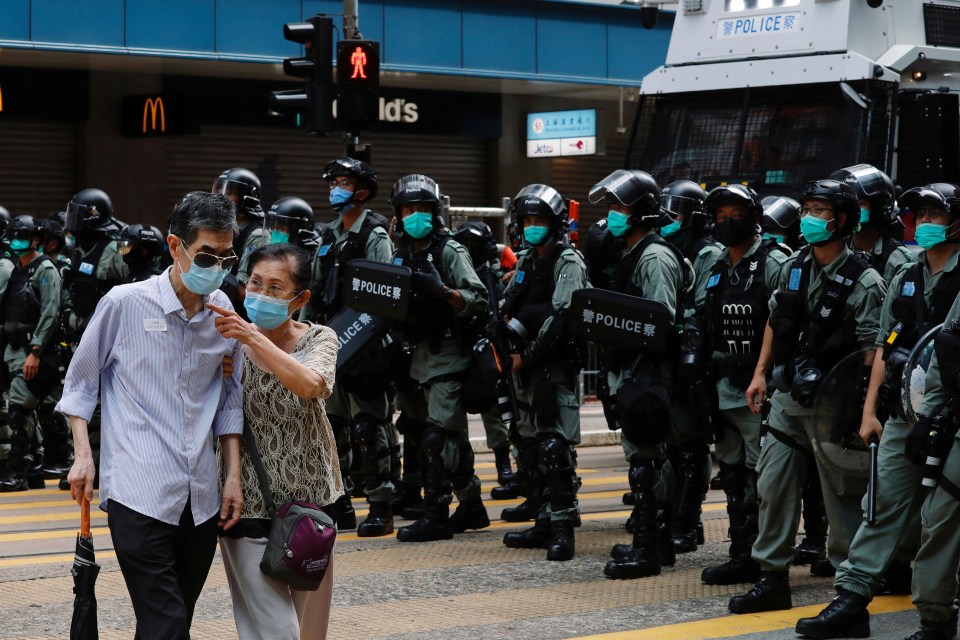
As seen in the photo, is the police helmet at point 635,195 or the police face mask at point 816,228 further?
the police helmet at point 635,195

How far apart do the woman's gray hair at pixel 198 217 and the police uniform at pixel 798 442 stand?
3.25 m

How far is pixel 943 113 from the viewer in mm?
11711

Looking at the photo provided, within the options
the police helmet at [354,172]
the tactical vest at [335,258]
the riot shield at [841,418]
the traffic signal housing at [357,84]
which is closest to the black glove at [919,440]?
the riot shield at [841,418]

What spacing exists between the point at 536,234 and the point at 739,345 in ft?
A: 4.29

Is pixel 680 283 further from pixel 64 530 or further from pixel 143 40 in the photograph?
pixel 143 40

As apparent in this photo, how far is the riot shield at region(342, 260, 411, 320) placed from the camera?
9.05 meters

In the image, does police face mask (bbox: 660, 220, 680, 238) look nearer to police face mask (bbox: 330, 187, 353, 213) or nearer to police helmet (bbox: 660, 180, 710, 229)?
police helmet (bbox: 660, 180, 710, 229)

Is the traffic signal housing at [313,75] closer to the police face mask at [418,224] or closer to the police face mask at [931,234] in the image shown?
the police face mask at [418,224]

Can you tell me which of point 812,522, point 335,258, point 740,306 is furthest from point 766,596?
point 335,258

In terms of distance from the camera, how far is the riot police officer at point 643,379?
8.05 m

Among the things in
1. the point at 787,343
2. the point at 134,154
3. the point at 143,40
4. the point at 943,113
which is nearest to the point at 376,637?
the point at 787,343

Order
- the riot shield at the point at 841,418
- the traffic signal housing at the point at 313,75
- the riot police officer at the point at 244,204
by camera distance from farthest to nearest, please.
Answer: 1. the traffic signal housing at the point at 313,75
2. the riot police officer at the point at 244,204
3. the riot shield at the point at 841,418

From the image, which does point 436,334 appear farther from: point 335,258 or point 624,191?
point 624,191

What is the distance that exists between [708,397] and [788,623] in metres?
1.78
